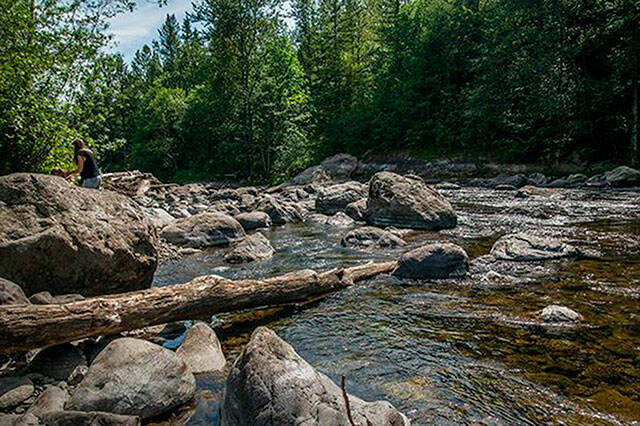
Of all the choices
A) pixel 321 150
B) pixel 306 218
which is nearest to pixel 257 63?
pixel 321 150

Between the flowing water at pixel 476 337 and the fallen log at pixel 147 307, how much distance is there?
0.34m

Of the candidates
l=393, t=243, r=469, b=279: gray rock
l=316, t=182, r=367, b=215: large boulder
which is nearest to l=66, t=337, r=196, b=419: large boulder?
l=393, t=243, r=469, b=279: gray rock

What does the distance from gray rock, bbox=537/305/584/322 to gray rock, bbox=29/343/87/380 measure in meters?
6.09

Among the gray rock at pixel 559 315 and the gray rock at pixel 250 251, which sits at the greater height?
the gray rock at pixel 250 251

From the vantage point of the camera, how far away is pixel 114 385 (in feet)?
13.5

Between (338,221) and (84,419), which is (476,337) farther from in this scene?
(338,221)

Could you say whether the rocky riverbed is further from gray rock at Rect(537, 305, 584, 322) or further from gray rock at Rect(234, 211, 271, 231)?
gray rock at Rect(234, 211, 271, 231)

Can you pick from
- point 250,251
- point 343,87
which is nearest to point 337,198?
point 250,251

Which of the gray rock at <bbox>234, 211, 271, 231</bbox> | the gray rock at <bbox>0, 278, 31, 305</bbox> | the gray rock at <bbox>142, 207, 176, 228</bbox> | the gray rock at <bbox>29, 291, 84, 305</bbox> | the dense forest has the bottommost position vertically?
the gray rock at <bbox>234, 211, 271, 231</bbox>

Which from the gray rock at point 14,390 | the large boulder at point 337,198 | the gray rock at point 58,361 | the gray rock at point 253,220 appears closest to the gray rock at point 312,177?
the large boulder at point 337,198

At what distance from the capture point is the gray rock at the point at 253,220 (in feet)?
52.6

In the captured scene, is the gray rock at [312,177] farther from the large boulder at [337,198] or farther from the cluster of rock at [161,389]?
Answer: the cluster of rock at [161,389]

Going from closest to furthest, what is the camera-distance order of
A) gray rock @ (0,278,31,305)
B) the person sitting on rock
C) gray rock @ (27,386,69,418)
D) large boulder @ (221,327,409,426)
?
large boulder @ (221,327,409,426) < gray rock @ (27,386,69,418) < gray rock @ (0,278,31,305) < the person sitting on rock

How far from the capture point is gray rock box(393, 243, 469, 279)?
8555 millimetres
